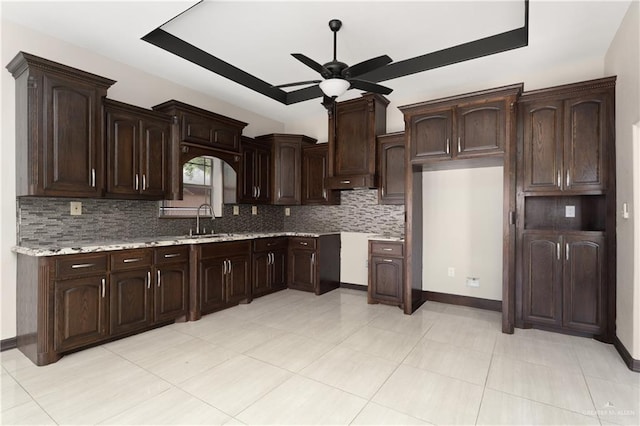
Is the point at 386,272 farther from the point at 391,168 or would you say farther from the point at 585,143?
the point at 585,143

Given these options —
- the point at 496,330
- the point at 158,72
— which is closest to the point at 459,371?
the point at 496,330

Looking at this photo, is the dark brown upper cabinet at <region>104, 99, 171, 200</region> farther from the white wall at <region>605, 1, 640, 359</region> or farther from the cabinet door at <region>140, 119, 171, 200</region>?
the white wall at <region>605, 1, 640, 359</region>

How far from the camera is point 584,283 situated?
9.75 feet

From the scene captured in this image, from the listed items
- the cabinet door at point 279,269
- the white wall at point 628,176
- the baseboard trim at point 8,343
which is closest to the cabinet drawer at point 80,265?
the baseboard trim at point 8,343

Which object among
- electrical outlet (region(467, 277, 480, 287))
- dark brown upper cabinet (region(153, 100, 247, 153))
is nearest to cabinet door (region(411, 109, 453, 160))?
electrical outlet (region(467, 277, 480, 287))

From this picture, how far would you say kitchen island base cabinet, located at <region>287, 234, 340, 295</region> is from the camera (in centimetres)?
466

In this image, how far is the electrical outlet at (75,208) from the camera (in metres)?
3.05

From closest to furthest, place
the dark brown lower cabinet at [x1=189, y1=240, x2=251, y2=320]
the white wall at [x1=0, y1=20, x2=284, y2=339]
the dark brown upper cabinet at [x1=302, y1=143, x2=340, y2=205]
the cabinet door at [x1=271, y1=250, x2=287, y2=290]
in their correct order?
the white wall at [x1=0, y1=20, x2=284, y2=339] → the dark brown lower cabinet at [x1=189, y1=240, x2=251, y2=320] → the cabinet door at [x1=271, y1=250, x2=287, y2=290] → the dark brown upper cabinet at [x1=302, y1=143, x2=340, y2=205]

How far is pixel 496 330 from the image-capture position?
3227 mm

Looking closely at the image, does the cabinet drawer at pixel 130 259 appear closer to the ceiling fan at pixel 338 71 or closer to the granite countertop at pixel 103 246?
the granite countertop at pixel 103 246

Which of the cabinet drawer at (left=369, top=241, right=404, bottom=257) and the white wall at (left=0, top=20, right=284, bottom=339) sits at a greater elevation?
the white wall at (left=0, top=20, right=284, bottom=339)

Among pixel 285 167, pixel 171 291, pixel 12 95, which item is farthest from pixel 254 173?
pixel 12 95

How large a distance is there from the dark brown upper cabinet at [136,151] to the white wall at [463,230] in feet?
10.6

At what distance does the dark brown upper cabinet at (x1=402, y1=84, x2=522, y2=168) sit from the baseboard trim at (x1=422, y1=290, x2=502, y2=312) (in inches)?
67.1
